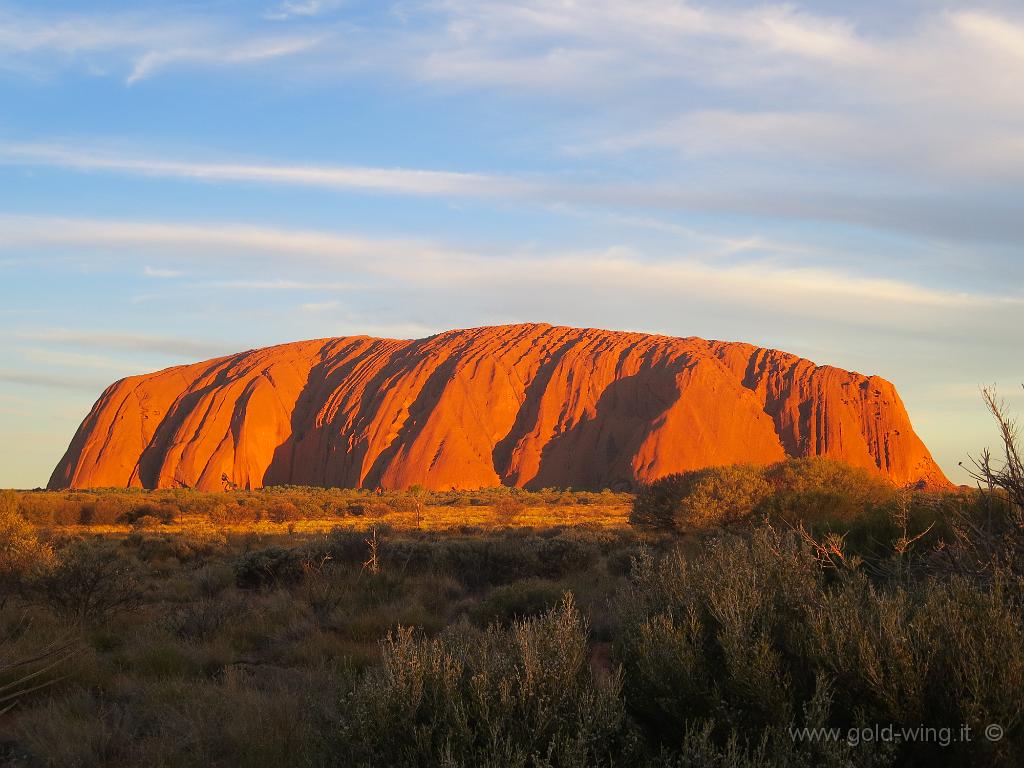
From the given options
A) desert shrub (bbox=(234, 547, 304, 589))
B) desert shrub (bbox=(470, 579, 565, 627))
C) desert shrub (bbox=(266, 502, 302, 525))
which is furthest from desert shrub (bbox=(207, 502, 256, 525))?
desert shrub (bbox=(470, 579, 565, 627))

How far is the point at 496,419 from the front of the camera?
66.2m

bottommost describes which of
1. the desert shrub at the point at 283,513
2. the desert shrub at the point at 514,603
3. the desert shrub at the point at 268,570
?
the desert shrub at the point at 283,513

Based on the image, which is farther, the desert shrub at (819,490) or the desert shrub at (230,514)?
the desert shrub at (230,514)

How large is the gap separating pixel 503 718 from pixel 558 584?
7590 millimetres

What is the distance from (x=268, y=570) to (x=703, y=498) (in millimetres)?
11367

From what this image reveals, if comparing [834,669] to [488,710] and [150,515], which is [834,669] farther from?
[150,515]

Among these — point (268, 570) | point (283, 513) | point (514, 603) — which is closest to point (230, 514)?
point (283, 513)

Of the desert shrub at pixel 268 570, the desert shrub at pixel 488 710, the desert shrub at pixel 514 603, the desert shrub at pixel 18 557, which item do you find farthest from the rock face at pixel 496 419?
the desert shrub at pixel 488 710

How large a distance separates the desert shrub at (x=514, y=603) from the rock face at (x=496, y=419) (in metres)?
47.9

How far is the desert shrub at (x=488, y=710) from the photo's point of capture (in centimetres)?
382

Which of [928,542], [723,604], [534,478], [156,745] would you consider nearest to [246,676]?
[156,745]

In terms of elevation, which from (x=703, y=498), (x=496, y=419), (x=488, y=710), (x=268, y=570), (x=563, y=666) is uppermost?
(x=496, y=419)

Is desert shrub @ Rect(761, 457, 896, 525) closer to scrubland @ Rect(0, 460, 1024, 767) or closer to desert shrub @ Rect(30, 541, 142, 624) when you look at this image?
scrubland @ Rect(0, 460, 1024, 767)

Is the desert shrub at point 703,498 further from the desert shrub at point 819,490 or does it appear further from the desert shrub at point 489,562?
the desert shrub at point 489,562
